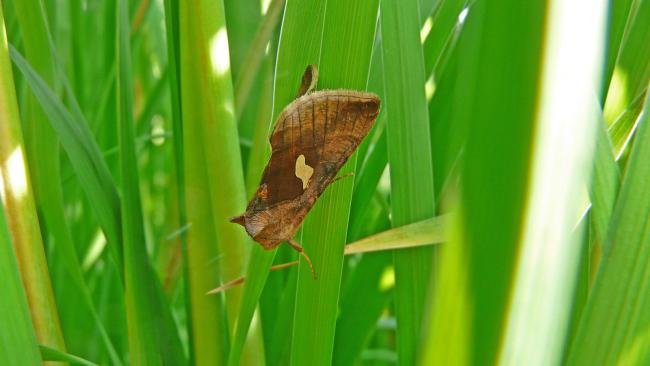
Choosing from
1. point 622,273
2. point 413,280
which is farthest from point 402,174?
point 622,273

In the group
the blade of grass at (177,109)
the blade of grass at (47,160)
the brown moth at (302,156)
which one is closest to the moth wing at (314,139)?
the brown moth at (302,156)

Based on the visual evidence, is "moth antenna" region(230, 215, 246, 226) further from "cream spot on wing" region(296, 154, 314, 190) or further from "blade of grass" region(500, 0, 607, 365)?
"blade of grass" region(500, 0, 607, 365)

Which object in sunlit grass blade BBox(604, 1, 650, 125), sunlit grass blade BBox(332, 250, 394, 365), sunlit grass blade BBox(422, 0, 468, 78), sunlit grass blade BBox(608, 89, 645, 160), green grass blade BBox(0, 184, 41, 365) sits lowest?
sunlit grass blade BBox(332, 250, 394, 365)

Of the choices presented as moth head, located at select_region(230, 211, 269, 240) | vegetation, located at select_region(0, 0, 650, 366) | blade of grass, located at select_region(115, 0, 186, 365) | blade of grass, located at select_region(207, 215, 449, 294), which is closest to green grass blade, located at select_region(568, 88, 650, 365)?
vegetation, located at select_region(0, 0, 650, 366)

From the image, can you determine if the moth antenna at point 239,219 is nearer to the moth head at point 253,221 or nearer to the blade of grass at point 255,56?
the moth head at point 253,221

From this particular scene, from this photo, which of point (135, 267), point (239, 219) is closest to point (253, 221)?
point (239, 219)

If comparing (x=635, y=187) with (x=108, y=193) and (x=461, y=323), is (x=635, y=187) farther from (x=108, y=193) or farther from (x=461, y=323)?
(x=108, y=193)
